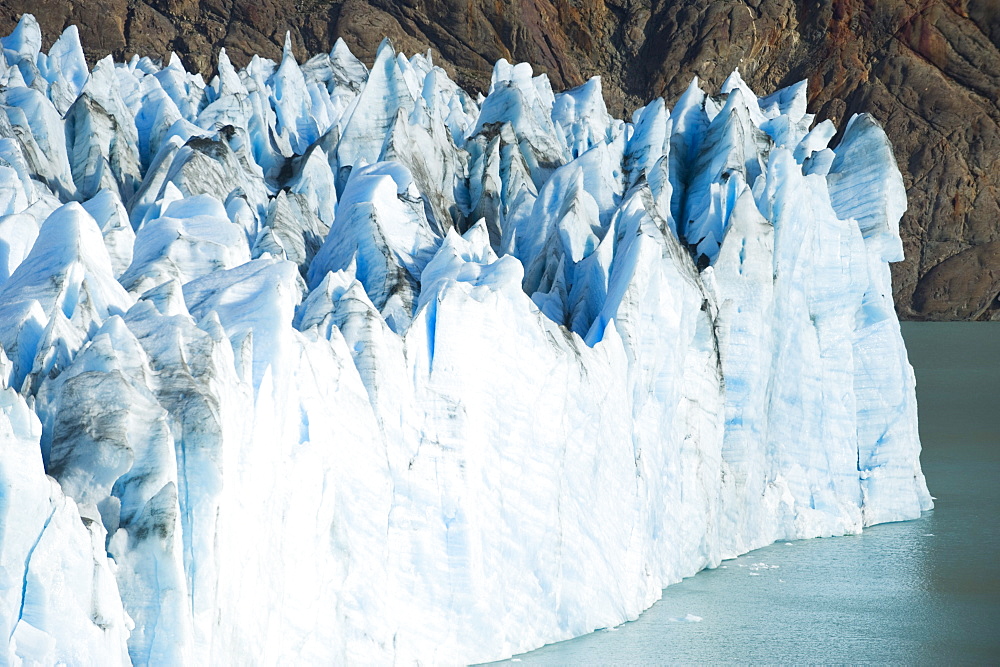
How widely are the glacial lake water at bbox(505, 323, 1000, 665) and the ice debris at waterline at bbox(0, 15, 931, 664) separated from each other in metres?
0.24

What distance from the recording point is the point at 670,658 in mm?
7289

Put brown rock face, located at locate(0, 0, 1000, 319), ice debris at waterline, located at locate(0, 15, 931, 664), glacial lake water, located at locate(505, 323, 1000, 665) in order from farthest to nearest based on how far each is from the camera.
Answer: brown rock face, located at locate(0, 0, 1000, 319), glacial lake water, located at locate(505, 323, 1000, 665), ice debris at waterline, located at locate(0, 15, 931, 664)

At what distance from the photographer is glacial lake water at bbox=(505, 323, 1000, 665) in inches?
295

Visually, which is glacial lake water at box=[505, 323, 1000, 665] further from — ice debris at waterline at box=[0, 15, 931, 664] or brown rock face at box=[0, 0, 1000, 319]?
brown rock face at box=[0, 0, 1000, 319]

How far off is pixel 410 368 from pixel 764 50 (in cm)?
2873

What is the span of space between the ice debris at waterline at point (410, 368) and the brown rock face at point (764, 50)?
1744 cm

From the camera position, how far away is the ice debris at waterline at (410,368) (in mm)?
4883

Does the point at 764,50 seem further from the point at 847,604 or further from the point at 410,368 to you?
the point at 410,368

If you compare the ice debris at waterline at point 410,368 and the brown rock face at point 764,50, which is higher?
the brown rock face at point 764,50

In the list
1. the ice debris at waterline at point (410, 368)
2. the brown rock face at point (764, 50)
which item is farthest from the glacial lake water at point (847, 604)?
the brown rock face at point (764, 50)

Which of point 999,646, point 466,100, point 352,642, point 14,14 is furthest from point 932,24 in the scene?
point 352,642

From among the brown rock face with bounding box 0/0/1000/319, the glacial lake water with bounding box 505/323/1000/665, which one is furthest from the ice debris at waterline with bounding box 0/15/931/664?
the brown rock face with bounding box 0/0/1000/319

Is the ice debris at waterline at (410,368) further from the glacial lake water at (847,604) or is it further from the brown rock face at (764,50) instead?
the brown rock face at (764,50)

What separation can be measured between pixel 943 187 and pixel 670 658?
2521cm
